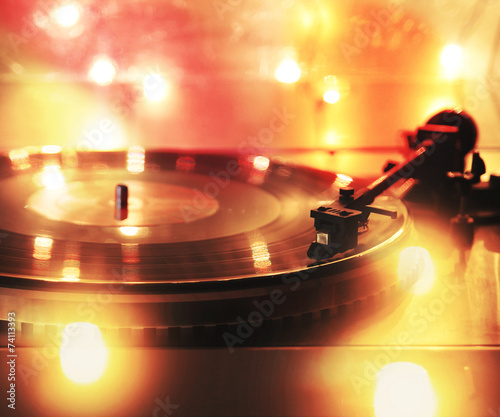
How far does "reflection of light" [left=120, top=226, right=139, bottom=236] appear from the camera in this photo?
82 centimetres

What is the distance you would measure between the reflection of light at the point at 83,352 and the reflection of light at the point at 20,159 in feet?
2.20

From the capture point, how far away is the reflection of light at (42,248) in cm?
69

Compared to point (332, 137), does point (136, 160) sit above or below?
below

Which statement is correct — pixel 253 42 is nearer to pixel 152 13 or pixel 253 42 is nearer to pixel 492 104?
pixel 152 13

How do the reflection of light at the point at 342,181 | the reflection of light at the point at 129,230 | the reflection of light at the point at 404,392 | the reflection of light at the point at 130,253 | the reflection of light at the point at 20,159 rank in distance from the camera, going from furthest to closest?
the reflection of light at the point at 20,159, the reflection of light at the point at 342,181, the reflection of light at the point at 129,230, the reflection of light at the point at 130,253, the reflection of light at the point at 404,392

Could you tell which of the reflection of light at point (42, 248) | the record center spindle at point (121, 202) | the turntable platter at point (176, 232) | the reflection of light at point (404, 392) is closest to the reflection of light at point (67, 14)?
the turntable platter at point (176, 232)

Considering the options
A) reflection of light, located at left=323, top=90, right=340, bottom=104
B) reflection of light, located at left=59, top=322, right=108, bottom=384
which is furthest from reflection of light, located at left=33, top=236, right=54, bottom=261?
reflection of light, located at left=323, top=90, right=340, bottom=104

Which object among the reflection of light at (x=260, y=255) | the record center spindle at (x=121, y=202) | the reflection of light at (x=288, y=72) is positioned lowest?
the reflection of light at (x=260, y=255)

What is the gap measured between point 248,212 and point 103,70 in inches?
32.1

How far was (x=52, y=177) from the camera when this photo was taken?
114 cm

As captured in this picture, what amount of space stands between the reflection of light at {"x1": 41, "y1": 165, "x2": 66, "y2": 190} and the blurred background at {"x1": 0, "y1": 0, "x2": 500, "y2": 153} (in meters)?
0.44

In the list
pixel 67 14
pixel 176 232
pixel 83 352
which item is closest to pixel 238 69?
pixel 67 14

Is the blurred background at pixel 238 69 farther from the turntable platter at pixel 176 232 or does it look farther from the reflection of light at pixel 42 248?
the reflection of light at pixel 42 248

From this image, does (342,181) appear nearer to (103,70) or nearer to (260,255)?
(260,255)
